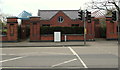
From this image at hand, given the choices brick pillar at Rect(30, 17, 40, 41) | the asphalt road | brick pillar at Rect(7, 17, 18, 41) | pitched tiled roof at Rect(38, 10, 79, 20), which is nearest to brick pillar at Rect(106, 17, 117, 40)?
brick pillar at Rect(30, 17, 40, 41)

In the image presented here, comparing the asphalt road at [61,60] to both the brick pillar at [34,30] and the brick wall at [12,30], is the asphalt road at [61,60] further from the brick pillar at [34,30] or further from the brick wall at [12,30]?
the brick pillar at [34,30]

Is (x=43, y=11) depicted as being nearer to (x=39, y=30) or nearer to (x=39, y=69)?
(x=39, y=30)

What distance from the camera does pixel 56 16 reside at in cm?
4719

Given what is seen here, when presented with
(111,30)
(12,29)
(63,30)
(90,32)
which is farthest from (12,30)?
(111,30)

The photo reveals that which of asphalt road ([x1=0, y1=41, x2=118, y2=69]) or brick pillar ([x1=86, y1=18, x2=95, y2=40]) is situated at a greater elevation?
brick pillar ([x1=86, y1=18, x2=95, y2=40])

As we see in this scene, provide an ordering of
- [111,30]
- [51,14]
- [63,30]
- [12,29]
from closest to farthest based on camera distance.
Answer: [12,29], [63,30], [111,30], [51,14]

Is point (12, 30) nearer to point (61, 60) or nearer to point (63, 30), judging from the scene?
point (63, 30)

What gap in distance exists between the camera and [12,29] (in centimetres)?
3228

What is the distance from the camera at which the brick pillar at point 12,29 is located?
32000 millimetres

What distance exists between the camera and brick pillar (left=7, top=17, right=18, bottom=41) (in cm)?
3200

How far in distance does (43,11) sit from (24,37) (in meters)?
17.2

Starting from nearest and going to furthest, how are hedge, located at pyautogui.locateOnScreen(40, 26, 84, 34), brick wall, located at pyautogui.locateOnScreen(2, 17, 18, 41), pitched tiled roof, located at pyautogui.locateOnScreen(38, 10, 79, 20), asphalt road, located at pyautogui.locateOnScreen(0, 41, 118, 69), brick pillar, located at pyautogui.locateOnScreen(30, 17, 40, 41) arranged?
asphalt road, located at pyautogui.locateOnScreen(0, 41, 118, 69), brick wall, located at pyautogui.locateOnScreen(2, 17, 18, 41), brick pillar, located at pyautogui.locateOnScreen(30, 17, 40, 41), hedge, located at pyautogui.locateOnScreen(40, 26, 84, 34), pitched tiled roof, located at pyautogui.locateOnScreen(38, 10, 79, 20)

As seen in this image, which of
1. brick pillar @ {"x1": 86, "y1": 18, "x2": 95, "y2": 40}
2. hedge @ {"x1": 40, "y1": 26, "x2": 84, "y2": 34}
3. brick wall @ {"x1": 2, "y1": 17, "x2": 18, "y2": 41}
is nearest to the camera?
brick wall @ {"x1": 2, "y1": 17, "x2": 18, "y2": 41}

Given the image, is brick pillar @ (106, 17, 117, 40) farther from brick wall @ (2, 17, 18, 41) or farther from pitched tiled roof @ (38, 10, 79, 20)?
pitched tiled roof @ (38, 10, 79, 20)
